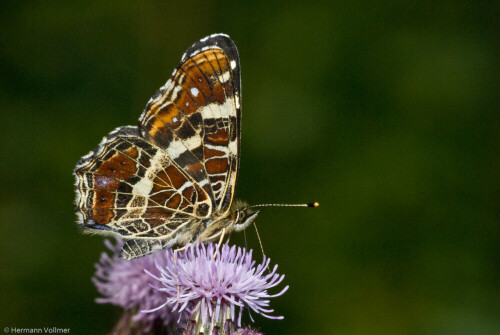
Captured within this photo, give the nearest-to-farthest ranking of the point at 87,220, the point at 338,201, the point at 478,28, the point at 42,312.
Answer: the point at 87,220
the point at 42,312
the point at 338,201
the point at 478,28

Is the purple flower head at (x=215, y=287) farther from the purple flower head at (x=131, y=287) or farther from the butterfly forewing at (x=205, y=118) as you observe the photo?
the purple flower head at (x=131, y=287)

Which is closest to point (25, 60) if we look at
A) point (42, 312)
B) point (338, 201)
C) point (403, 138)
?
point (42, 312)

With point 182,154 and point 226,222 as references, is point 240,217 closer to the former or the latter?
point 226,222

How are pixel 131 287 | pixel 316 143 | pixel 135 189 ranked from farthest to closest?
pixel 316 143
pixel 131 287
pixel 135 189

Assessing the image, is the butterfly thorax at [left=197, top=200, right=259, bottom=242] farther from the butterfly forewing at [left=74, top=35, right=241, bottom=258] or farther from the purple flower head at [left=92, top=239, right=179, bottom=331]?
the purple flower head at [left=92, top=239, right=179, bottom=331]

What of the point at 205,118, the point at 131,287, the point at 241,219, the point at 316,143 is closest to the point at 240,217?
the point at 241,219

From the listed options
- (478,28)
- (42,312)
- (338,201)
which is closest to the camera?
(42,312)

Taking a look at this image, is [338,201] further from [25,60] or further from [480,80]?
[25,60]
